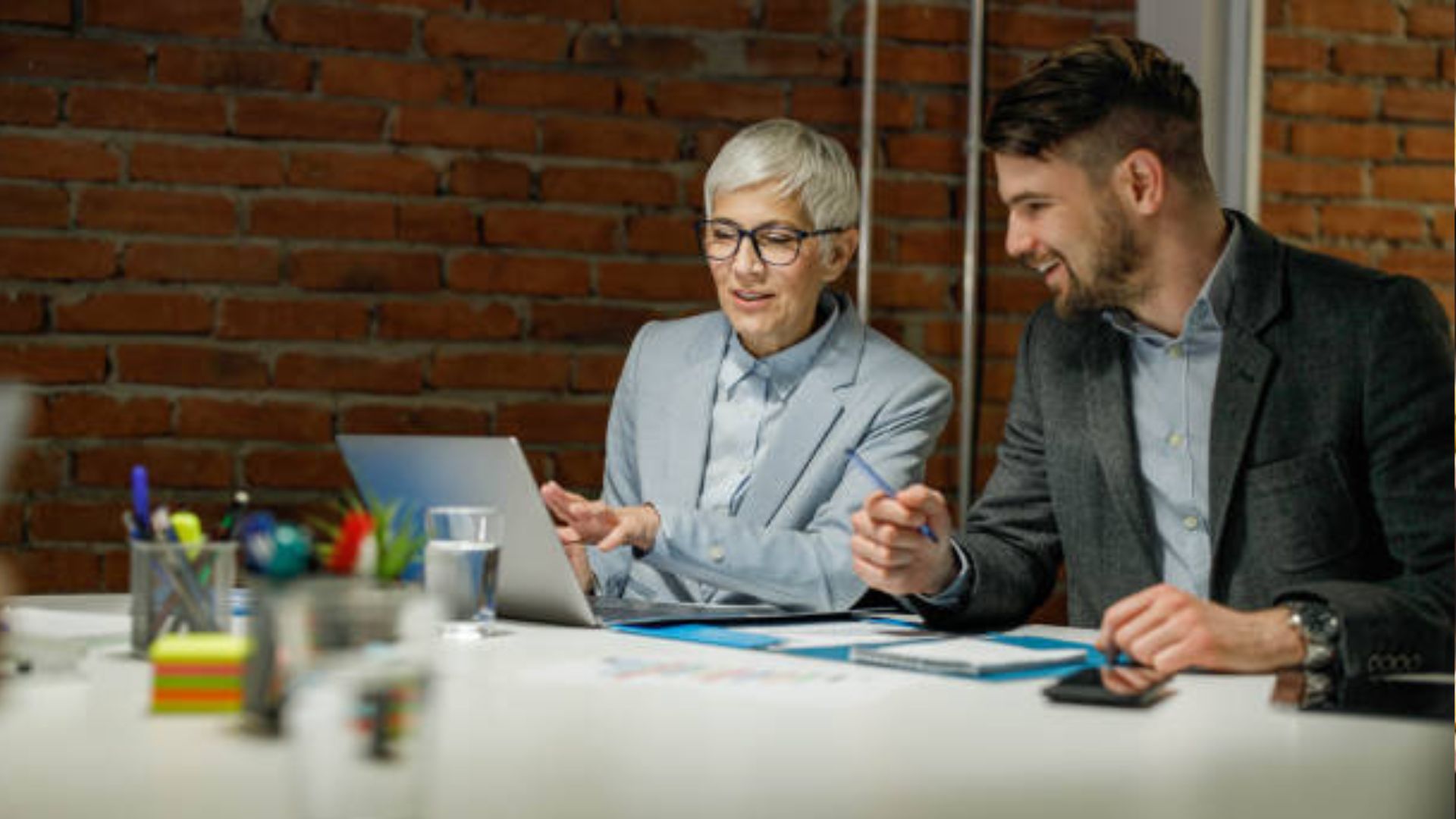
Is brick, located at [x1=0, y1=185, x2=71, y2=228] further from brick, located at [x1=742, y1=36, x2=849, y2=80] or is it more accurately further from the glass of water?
the glass of water

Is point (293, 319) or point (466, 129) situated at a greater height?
point (466, 129)

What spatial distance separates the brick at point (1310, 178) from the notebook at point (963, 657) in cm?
183

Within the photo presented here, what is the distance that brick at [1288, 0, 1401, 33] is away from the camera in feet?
10.1

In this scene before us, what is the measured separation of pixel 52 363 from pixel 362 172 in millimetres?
607

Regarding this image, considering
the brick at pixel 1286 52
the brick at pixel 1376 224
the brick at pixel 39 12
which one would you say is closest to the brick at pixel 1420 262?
the brick at pixel 1376 224

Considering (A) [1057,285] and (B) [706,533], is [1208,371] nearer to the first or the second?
(A) [1057,285]

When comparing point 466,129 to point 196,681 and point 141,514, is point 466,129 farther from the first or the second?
point 196,681

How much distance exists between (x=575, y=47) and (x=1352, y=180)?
143 centimetres

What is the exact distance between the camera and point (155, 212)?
2879 mm

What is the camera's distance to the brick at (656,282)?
3.05 meters

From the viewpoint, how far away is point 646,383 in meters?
2.50

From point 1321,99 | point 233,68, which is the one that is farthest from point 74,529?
point 1321,99

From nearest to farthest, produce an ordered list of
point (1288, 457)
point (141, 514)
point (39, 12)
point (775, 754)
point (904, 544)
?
point (775, 754), point (141, 514), point (904, 544), point (1288, 457), point (39, 12)

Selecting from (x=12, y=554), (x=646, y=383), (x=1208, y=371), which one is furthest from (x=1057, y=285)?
(x=12, y=554)
